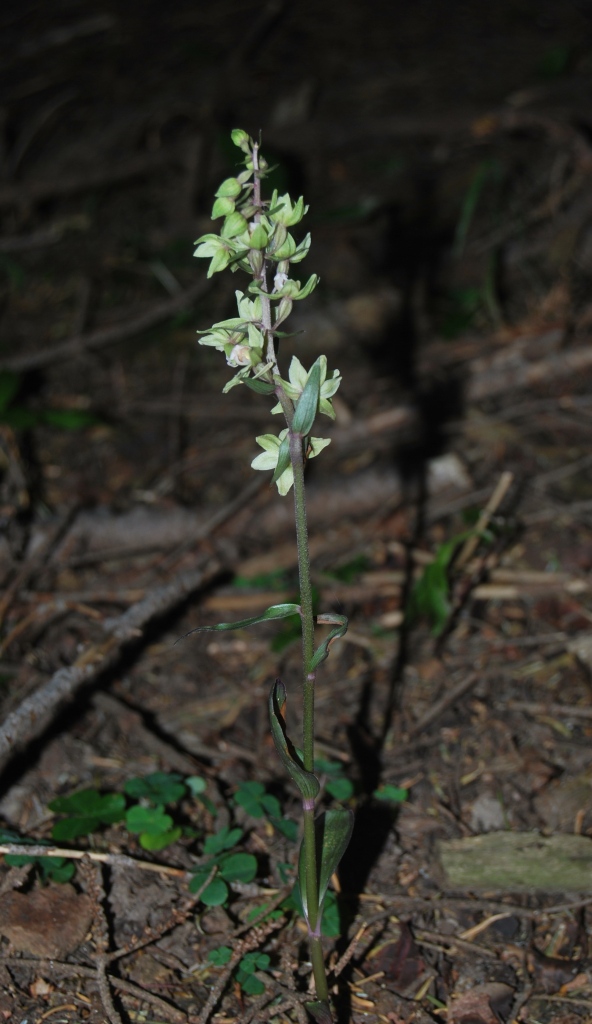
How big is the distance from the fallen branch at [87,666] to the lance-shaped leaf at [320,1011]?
975 millimetres

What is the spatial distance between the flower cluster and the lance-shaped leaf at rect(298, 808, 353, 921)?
0.72 meters

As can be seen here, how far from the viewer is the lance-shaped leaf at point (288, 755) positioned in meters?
1.59

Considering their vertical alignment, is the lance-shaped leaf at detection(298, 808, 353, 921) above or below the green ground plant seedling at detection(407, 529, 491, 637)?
below

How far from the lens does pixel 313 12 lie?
18.6 ft

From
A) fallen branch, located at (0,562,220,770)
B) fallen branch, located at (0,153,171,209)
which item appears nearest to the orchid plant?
fallen branch, located at (0,562,220,770)

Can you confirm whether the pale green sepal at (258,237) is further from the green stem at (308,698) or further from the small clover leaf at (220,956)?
the small clover leaf at (220,956)

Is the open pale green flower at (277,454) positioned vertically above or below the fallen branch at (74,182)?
below

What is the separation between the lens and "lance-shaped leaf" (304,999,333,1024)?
5.50 feet

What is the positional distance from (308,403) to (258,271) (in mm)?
258

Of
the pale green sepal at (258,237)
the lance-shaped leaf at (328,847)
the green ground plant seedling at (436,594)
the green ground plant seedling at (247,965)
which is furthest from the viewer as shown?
the green ground plant seedling at (436,594)

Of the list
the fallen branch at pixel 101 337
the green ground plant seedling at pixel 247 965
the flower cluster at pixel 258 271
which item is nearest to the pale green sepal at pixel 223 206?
the flower cluster at pixel 258 271

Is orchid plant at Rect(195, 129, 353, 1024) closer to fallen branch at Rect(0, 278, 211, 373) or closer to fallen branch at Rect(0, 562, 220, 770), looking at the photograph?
fallen branch at Rect(0, 562, 220, 770)

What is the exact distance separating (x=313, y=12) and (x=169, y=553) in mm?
4171

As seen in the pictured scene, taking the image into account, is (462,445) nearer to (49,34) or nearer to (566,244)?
(566,244)
